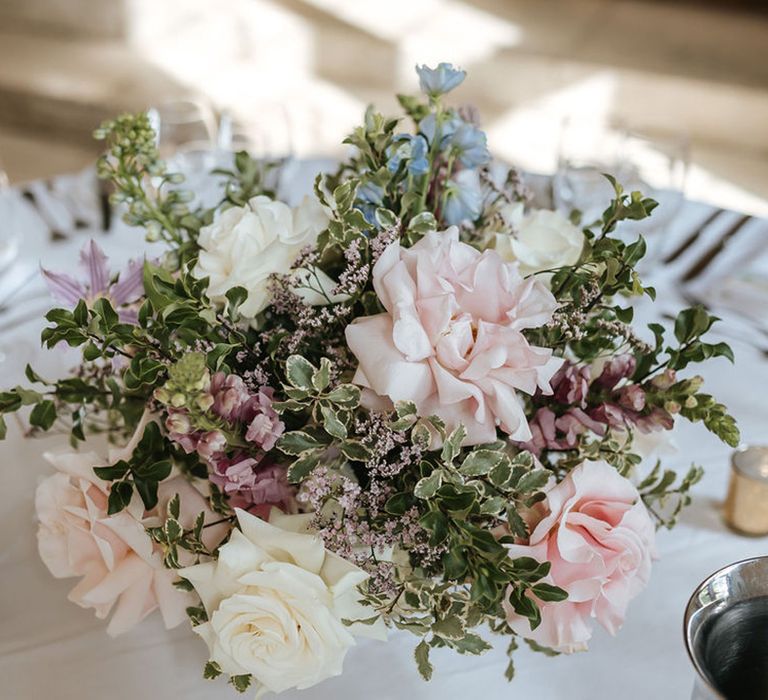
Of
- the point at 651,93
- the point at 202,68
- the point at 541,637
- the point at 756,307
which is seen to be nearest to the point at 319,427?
the point at 541,637

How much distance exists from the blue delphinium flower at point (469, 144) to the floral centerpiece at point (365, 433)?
24mm

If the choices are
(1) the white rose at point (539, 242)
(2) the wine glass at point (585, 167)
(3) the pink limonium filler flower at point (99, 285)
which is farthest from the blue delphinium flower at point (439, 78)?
(2) the wine glass at point (585, 167)

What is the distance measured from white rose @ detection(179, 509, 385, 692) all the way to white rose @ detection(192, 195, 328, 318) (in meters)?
0.16

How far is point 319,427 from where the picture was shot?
0.62 m

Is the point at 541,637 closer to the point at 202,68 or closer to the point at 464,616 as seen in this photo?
the point at 464,616

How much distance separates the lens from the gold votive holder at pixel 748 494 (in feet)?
2.68

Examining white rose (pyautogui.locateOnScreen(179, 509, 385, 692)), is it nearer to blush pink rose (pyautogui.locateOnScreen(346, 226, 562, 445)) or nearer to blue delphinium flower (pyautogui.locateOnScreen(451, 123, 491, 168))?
blush pink rose (pyautogui.locateOnScreen(346, 226, 562, 445))

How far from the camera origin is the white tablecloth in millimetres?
713

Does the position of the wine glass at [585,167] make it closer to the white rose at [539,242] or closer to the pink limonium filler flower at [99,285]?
the white rose at [539,242]

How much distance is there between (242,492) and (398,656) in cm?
20

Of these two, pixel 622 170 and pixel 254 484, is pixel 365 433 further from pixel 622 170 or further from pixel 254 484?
pixel 622 170

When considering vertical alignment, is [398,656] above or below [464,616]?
below

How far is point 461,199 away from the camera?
2.45 feet

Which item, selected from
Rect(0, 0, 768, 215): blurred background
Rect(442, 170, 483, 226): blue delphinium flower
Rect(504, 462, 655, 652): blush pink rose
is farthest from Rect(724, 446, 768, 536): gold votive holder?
Rect(0, 0, 768, 215): blurred background
